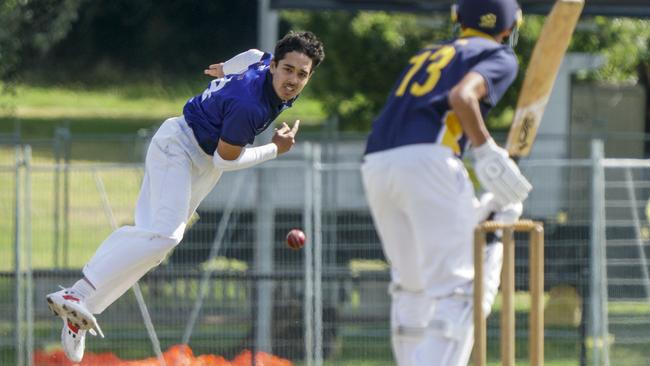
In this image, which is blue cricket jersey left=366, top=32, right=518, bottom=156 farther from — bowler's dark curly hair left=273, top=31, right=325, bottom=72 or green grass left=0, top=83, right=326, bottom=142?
green grass left=0, top=83, right=326, bottom=142

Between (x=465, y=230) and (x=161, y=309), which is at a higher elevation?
(x=465, y=230)

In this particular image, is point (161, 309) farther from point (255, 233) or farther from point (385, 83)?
point (385, 83)

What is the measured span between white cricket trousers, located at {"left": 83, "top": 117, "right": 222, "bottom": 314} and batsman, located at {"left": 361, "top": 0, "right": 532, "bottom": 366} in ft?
5.05

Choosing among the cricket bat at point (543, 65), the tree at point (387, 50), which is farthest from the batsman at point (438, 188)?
the tree at point (387, 50)

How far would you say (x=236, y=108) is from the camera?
7.60 meters

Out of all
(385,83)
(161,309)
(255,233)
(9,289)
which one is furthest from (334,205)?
(385,83)

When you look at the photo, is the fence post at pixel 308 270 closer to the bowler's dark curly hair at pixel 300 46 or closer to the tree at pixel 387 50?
the bowler's dark curly hair at pixel 300 46

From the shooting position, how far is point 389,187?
653 cm

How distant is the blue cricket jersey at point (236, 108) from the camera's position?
24.8ft

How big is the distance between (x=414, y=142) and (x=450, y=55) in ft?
1.42

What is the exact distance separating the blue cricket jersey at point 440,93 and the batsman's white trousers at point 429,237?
2.9 inches

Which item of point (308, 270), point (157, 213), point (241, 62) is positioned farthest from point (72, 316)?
point (308, 270)

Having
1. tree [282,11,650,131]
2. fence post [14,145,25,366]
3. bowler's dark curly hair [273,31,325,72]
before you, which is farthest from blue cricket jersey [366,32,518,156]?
tree [282,11,650,131]

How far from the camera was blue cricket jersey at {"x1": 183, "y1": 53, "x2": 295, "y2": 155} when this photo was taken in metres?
7.57
